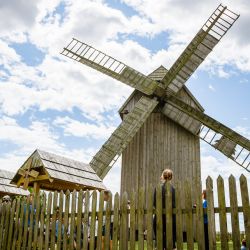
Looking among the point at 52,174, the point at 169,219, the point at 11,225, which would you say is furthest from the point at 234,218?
the point at 11,225

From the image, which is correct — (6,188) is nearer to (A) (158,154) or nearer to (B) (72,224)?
(A) (158,154)

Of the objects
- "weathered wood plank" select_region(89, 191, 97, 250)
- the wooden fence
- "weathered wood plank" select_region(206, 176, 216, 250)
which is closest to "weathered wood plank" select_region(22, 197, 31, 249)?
the wooden fence

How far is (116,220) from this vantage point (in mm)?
6227

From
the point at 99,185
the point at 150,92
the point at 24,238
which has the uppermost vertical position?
the point at 150,92

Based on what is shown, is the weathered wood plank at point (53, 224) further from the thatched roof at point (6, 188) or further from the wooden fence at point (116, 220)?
the thatched roof at point (6, 188)

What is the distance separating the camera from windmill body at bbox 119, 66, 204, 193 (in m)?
14.5

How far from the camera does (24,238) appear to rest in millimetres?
7828

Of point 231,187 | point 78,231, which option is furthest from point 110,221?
point 231,187

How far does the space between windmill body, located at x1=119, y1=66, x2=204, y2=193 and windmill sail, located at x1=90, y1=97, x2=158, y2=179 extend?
0.80 metres

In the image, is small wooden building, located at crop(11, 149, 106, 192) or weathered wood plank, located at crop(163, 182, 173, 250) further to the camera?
small wooden building, located at crop(11, 149, 106, 192)

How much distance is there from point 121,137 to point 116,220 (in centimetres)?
817

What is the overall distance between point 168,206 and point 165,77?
10248 millimetres

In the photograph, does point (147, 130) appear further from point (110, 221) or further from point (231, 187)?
point (231, 187)

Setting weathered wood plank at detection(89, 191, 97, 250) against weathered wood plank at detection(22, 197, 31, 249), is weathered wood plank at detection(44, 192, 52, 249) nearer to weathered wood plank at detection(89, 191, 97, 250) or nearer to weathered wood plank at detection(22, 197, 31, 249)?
weathered wood plank at detection(22, 197, 31, 249)
